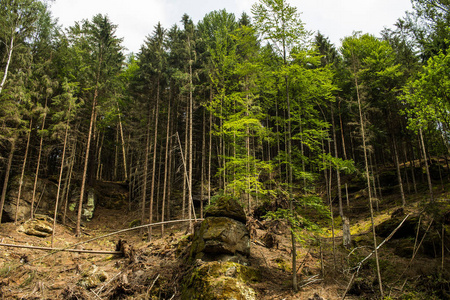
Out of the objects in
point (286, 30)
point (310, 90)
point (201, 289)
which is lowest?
point (201, 289)

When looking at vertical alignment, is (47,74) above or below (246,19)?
below

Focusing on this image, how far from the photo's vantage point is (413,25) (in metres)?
14.3

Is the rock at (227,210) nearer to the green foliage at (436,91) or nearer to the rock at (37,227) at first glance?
the green foliage at (436,91)

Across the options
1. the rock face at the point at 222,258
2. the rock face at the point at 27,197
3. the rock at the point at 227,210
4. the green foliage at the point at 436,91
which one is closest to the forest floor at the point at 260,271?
the rock face at the point at 222,258

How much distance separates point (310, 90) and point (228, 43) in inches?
428

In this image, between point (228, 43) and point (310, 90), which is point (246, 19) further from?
point (310, 90)

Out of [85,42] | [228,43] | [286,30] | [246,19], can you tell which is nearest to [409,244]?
[286,30]

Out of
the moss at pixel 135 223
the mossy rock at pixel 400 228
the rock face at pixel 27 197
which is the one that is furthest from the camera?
the moss at pixel 135 223

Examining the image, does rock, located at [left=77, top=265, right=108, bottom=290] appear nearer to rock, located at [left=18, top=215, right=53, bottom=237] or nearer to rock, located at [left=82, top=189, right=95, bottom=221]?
rock, located at [left=18, top=215, right=53, bottom=237]

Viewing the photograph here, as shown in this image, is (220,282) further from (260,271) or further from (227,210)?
(227,210)

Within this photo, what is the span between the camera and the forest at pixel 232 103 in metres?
9.41

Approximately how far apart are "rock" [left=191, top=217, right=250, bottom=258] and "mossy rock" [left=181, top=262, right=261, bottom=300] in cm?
69

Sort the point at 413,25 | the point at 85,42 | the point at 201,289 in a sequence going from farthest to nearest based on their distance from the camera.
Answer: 1. the point at 85,42
2. the point at 413,25
3. the point at 201,289

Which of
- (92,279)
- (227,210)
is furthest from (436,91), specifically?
(92,279)
